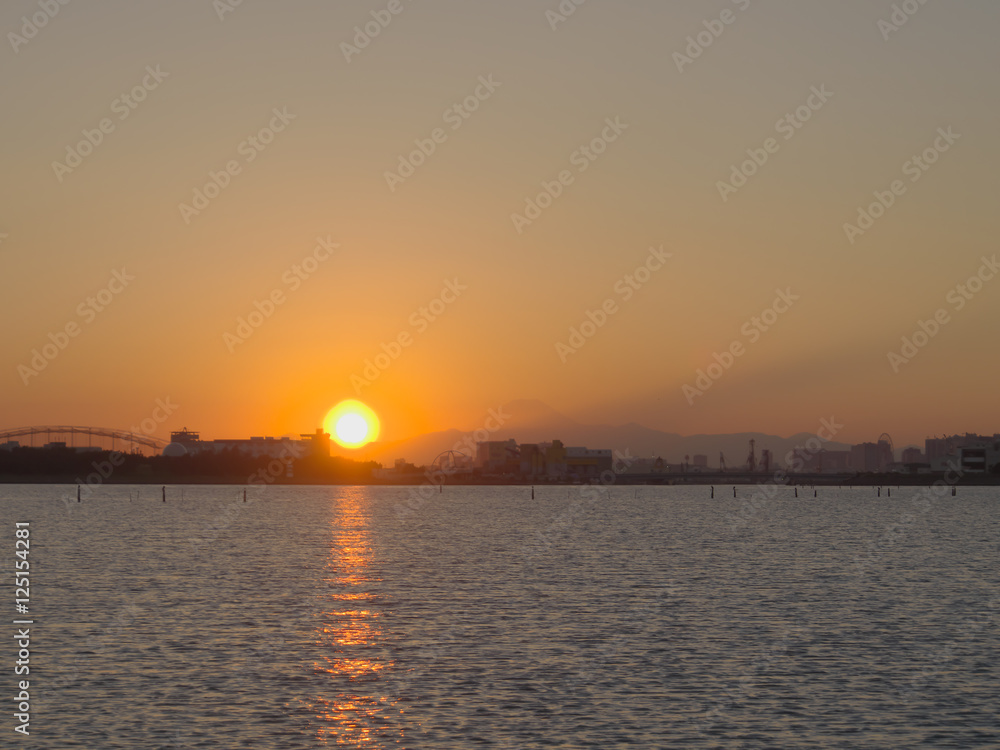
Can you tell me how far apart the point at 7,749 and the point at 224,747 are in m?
6.12

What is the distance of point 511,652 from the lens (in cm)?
4553

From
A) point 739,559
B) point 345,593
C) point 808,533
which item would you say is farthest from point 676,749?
point 808,533

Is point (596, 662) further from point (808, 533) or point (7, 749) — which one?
point (808, 533)

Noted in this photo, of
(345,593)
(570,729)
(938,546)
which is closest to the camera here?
(570,729)

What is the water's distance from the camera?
3309cm

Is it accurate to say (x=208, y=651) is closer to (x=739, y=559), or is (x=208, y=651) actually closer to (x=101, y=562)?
(x=101, y=562)

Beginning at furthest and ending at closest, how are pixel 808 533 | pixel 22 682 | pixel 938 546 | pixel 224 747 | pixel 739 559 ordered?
1. pixel 808 533
2. pixel 938 546
3. pixel 739 559
4. pixel 22 682
5. pixel 224 747

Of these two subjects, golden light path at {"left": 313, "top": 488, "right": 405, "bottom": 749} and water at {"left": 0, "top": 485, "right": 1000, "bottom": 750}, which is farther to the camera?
water at {"left": 0, "top": 485, "right": 1000, "bottom": 750}

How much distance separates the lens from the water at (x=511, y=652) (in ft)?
109

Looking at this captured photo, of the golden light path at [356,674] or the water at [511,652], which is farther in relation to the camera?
the water at [511,652]

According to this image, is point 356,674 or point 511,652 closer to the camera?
point 356,674

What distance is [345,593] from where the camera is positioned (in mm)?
69562

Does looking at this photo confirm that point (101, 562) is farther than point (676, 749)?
Yes

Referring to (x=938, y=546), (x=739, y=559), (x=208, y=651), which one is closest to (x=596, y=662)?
(x=208, y=651)
